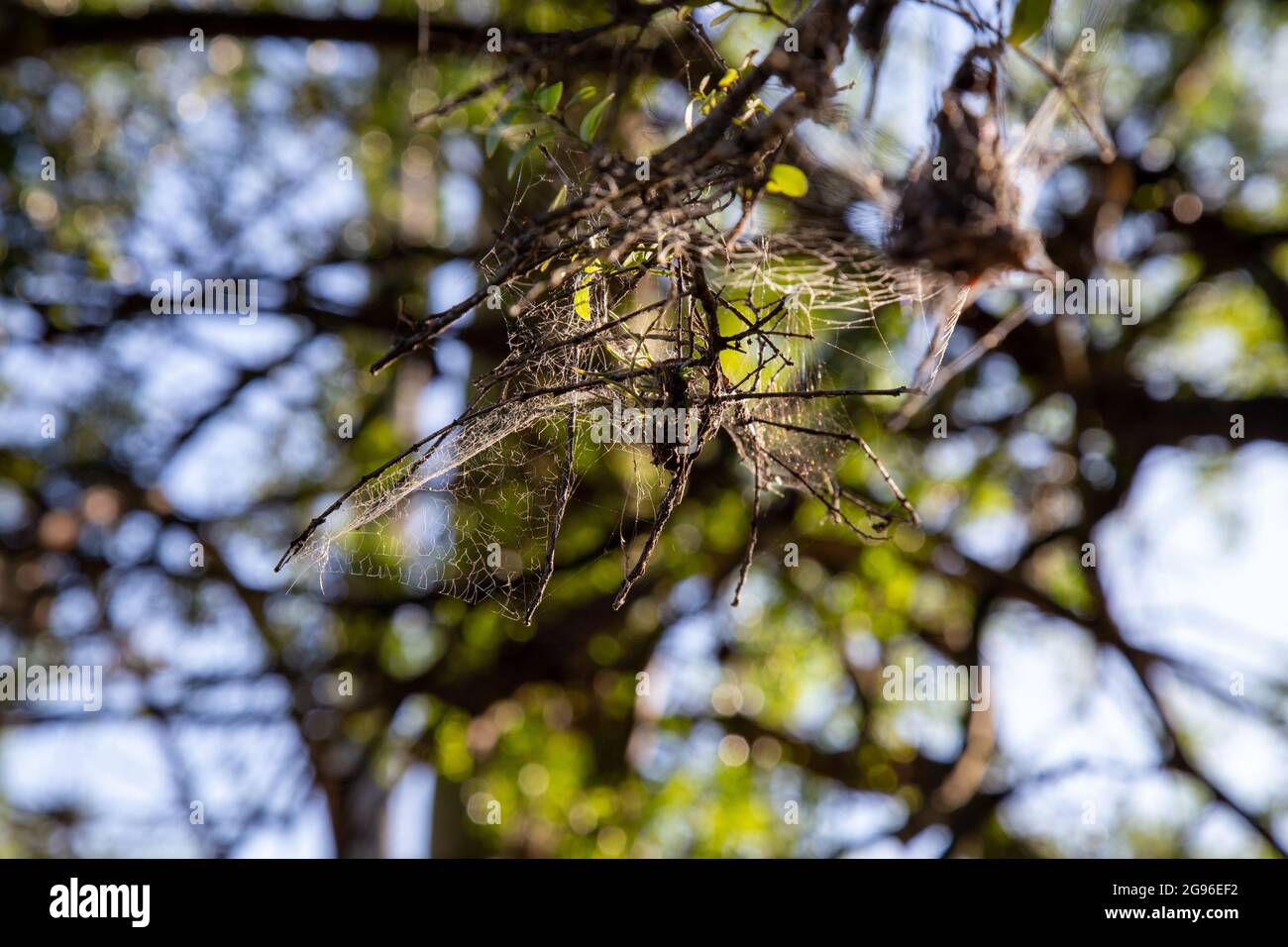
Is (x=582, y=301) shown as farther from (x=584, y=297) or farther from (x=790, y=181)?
(x=790, y=181)

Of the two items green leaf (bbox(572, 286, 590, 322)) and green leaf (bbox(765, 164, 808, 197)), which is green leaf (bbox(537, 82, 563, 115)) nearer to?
green leaf (bbox(572, 286, 590, 322))

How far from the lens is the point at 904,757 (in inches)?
240

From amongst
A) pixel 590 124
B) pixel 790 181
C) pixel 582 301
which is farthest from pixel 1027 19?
pixel 582 301

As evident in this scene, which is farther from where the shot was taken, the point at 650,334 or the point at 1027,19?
the point at 650,334

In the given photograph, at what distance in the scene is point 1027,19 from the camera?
1.60m

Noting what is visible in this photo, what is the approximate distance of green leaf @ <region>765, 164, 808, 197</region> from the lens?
4.98ft

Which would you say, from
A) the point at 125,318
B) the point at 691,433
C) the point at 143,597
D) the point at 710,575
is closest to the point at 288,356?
the point at 125,318

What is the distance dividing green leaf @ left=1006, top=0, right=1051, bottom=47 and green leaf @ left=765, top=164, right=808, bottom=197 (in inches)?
15.9

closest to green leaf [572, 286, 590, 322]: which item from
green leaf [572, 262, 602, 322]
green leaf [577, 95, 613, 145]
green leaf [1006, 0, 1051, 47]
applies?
green leaf [572, 262, 602, 322]

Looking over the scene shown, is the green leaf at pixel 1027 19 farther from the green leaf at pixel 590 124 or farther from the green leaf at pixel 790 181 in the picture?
the green leaf at pixel 590 124

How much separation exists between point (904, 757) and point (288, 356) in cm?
432

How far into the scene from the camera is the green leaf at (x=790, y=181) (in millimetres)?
1519

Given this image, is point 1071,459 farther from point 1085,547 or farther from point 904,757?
point 904,757

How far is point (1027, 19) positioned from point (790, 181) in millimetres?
469
